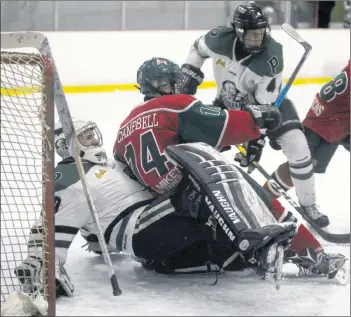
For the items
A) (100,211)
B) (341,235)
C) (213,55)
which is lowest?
(341,235)

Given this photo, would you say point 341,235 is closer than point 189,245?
No

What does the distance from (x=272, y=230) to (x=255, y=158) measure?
1.39m

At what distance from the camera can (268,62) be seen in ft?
13.4

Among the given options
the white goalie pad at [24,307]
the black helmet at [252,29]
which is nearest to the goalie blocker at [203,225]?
the white goalie pad at [24,307]

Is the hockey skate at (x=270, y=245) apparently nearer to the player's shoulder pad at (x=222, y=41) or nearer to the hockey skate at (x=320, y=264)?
the hockey skate at (x=320, y=264)

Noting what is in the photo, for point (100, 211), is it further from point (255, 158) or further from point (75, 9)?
point (75, 9)

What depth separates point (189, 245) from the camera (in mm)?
3211

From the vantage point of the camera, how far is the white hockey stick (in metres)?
2.52

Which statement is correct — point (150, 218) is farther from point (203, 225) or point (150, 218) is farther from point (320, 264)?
point (320, 264)

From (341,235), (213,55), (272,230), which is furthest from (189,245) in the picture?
(213,55)

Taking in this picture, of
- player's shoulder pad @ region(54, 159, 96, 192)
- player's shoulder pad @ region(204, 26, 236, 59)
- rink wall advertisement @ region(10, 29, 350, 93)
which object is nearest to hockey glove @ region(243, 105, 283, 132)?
player's shoulder pad @ region(54, 159, 96, 192)

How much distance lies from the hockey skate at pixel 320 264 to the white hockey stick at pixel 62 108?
61cm

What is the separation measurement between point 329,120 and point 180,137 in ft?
4.14

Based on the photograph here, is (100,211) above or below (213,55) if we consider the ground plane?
below
